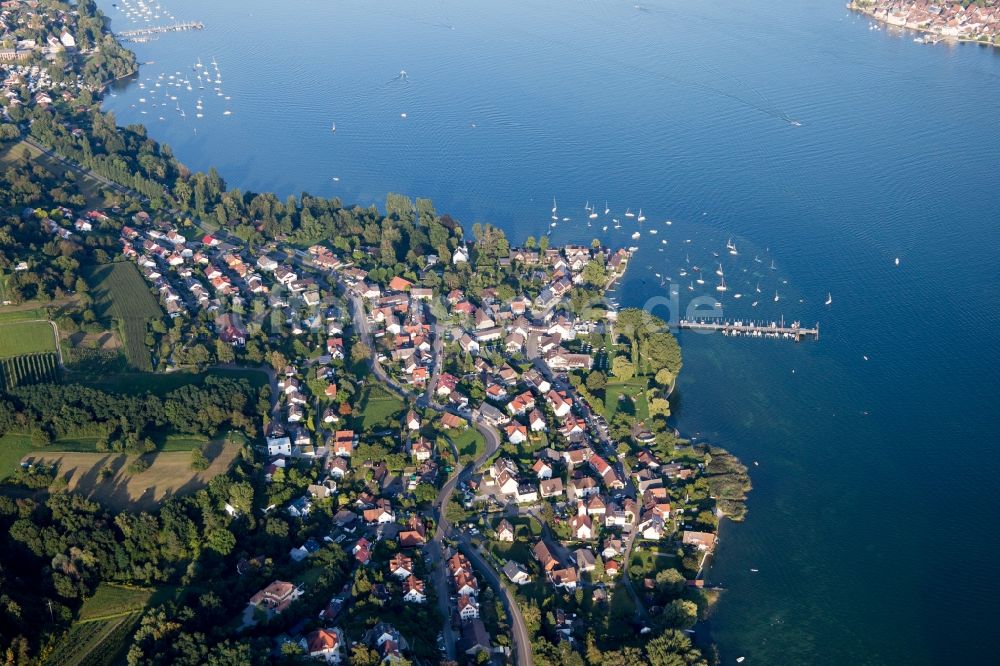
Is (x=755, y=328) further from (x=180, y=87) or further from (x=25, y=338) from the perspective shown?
(x=180, y=87)

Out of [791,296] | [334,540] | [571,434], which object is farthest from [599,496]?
[791,296]

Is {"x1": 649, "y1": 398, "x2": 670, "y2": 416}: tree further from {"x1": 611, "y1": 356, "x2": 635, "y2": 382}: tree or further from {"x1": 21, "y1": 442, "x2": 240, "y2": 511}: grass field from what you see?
{"x1": 21, "y1": 442, "x2": 240, "y2": 511}: grass field

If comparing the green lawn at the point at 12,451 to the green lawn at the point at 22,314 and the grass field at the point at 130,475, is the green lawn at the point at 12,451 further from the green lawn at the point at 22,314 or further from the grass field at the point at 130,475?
the green lawn at the point at 22,314

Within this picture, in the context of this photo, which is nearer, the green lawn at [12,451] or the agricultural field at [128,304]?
the green lawn at [12,451]

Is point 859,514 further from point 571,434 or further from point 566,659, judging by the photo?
point 566,659

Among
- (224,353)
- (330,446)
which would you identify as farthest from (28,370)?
(330,446)

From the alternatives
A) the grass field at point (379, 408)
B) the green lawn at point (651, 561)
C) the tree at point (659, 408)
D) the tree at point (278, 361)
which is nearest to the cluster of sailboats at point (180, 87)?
the tree at point (278, 361)
